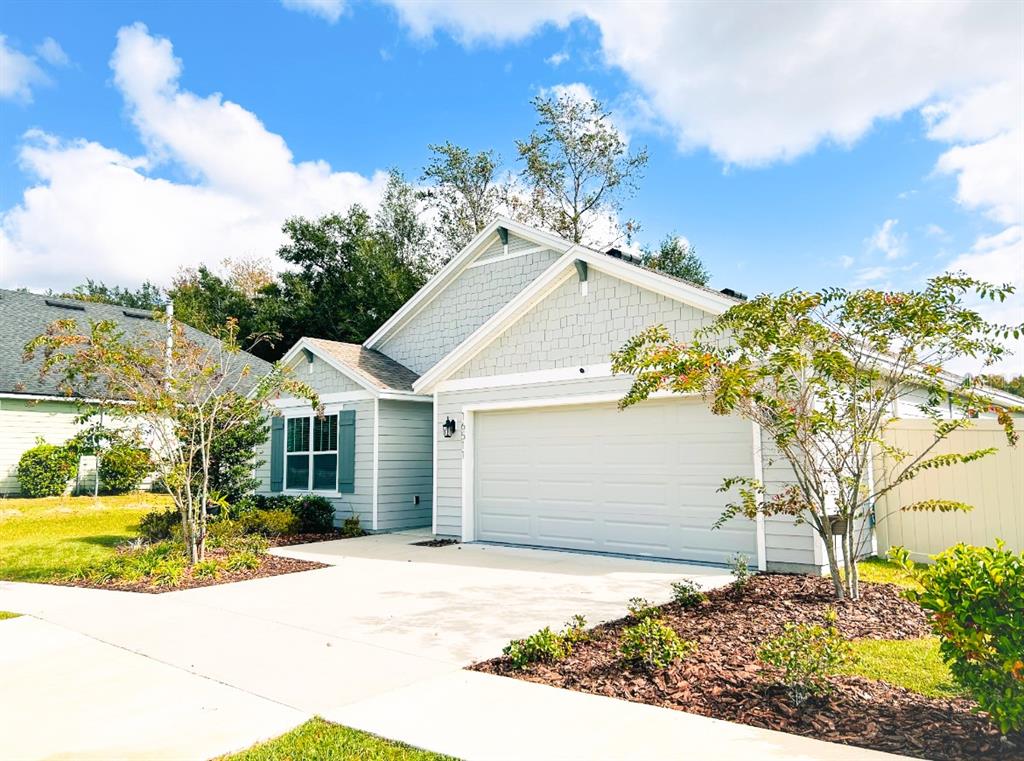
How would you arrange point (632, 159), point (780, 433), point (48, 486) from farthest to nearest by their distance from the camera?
1. point (632, 159)
2. point (48, 486)
3. point (780, 433)

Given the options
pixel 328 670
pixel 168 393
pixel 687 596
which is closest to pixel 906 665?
pixel 687 596

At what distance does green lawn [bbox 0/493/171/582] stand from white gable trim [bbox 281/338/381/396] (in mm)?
4270

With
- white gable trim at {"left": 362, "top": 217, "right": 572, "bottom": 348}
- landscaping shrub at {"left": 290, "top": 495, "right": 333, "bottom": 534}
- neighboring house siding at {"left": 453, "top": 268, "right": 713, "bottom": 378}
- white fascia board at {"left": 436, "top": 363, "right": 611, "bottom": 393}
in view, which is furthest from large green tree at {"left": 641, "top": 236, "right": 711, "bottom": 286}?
landscaping shrub at {"left": 290, "top": 495, "right": 333, "bottom": 534}

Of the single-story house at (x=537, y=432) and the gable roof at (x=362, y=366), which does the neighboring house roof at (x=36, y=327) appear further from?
the single-story house at (x=537, y=432)

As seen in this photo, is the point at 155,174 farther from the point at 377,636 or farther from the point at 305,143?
the point at 377,636

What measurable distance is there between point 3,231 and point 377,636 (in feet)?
97.7

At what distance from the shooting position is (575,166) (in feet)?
96.1

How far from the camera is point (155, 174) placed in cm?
2438

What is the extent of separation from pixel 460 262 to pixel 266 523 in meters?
7.19

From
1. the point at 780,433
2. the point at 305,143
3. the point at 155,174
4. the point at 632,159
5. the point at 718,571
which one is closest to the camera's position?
the point at 780,433

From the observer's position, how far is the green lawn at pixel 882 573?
789cm

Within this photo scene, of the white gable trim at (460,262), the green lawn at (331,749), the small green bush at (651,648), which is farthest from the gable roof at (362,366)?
the green lawn at (331,749)

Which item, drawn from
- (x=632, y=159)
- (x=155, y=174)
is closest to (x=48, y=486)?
(x=155, y=174)

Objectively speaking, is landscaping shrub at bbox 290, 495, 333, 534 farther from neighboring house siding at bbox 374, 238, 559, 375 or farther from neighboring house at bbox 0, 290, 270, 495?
neighboring house at bbox 0, 290, 270, 495
